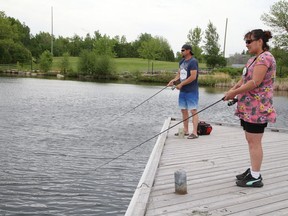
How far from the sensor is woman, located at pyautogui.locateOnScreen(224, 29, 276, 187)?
3838 millimetres

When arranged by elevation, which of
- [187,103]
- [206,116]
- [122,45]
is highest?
[122,45]

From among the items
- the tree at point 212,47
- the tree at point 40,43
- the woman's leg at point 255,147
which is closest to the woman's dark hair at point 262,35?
the woman's leg at point 255,147

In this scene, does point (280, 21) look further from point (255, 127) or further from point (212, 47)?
point (255, 127)

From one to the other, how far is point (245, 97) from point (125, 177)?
11.1ft

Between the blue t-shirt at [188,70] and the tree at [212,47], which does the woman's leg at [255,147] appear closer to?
the blue t-shirt at [188,70]

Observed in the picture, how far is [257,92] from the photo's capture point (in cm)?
398

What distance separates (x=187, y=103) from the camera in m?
7.21

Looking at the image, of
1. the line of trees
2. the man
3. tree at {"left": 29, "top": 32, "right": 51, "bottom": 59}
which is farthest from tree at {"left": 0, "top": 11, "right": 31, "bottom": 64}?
the man

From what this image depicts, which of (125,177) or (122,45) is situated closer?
(125,177)

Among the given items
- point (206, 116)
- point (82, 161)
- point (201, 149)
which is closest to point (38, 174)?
point (82, 161)

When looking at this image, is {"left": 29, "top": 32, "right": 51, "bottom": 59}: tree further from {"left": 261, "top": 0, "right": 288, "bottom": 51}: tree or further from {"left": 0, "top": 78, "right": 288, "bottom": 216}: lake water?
{"left": 0, "top": 78, "right": 288, "bottom": 216}: lake water

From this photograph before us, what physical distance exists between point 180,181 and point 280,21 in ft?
153

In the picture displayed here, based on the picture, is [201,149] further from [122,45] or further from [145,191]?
[122,45]

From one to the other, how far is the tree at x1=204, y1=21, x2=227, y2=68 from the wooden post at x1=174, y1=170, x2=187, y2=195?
5404 centimetres
